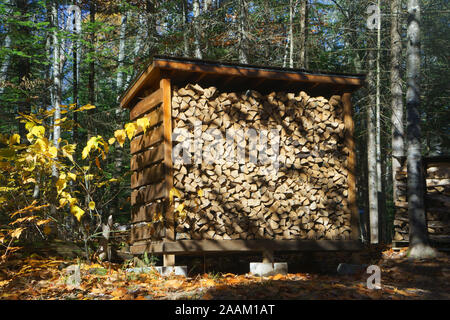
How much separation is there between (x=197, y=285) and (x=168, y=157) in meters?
1.94

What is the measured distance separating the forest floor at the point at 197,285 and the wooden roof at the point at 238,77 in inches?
116

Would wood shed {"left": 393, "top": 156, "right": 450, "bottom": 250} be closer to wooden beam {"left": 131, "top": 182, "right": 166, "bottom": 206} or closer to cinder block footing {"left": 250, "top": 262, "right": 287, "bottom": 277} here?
cinder block footing {"left": 250, "top": 262, "right": 287, "bottom": 277}

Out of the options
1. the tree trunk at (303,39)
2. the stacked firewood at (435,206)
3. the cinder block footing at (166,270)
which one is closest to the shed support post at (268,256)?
the cinder block footing at (166,270)

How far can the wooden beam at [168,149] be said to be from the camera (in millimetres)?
6609

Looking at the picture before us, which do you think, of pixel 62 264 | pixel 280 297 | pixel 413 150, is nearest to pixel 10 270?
pixel 62 264

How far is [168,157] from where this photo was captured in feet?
22.2

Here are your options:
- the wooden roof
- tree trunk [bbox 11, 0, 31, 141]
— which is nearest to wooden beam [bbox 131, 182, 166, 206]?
the wooden roof

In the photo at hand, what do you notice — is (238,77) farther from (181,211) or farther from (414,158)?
(414,158)

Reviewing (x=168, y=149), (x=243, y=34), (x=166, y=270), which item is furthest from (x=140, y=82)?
(x=243, y=34)

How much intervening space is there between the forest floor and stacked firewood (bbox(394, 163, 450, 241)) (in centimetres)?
124

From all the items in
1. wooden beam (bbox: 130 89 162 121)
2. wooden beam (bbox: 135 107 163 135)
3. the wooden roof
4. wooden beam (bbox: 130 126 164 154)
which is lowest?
wooden beam (bbox: 130 126 164 154)

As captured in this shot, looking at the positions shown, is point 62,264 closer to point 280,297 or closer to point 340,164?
point 280,297

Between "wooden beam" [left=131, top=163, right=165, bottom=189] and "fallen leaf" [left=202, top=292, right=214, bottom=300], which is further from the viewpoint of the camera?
"wooden beam" [left=131, top=163, right=165, bottom=189]

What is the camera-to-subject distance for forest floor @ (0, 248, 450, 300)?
507 cm
